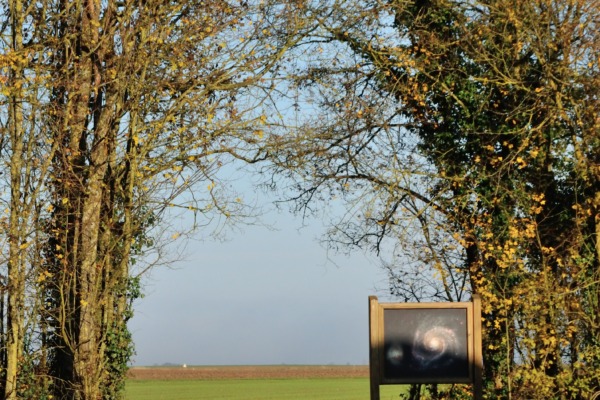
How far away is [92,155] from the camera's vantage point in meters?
14.1

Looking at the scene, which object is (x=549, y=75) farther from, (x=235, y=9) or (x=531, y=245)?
(x=235, y=9)

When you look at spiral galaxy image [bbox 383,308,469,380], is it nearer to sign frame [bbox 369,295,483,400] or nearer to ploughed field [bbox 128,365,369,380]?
sign frame [bbox 369,295,483,400]

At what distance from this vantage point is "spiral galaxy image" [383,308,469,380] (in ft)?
37.2

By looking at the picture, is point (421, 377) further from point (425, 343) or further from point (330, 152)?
point (330, 152)

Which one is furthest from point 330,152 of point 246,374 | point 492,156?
point 246,374

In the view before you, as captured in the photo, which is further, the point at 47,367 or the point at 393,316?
the point at 47,367

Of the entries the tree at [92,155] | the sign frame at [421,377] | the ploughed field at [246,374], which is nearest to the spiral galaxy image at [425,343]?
the sign frame at [421,377]

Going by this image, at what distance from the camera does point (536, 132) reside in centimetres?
1744

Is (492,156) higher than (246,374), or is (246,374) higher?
(492,156)

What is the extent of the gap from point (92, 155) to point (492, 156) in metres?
7.84

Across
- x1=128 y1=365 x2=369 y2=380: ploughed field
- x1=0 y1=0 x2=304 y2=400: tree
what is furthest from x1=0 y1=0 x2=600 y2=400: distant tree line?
x1=128 y1=365 x2=369 y2=380: ploughed field

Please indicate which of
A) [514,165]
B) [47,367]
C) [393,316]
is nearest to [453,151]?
[514,165]

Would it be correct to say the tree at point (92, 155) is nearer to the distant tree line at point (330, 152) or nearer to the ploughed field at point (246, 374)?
the distant tree line at point (330, 152)

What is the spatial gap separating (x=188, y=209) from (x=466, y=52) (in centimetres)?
682
